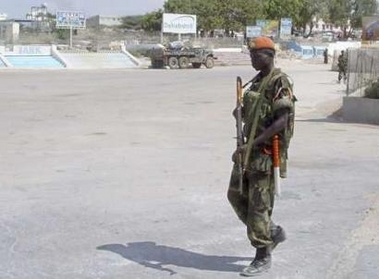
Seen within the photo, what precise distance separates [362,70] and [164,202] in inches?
539

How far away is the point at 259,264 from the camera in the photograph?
524cm

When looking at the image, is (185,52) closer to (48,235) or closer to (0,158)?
(0,158)

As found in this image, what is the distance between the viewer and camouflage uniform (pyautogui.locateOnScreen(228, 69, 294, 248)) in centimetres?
495

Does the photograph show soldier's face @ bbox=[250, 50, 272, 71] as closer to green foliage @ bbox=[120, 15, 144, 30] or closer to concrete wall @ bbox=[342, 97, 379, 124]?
concrete wall @ bbox=[342, 97, 379, 124]

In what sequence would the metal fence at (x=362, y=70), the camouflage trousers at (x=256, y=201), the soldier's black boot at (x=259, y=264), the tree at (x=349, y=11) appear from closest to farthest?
the camouflage trousers at (x=256, y=201)
the soldier's black boot at (x=259, y=264)
the metal fence at (x=362, y=70)
the tree at (x=349, y=11)

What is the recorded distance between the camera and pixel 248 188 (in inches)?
203

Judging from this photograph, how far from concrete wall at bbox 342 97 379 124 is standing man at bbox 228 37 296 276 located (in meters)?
12.3

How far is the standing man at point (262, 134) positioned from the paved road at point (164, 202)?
1.45ft

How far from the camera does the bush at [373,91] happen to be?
1719 centimetres

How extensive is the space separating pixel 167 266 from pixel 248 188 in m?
0.89

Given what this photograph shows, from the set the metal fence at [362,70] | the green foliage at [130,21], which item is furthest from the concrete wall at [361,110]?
the green foliage at [130,21]

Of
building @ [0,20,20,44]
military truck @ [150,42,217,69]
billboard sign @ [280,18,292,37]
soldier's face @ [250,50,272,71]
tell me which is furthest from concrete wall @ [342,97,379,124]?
billboard sign @ [280,18,292,37]

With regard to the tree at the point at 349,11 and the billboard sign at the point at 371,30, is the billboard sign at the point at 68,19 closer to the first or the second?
the billboard sign at the point at 371,30

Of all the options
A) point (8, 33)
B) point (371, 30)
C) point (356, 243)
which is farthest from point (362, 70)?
point (8, 33)
